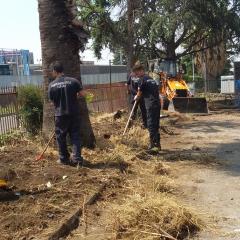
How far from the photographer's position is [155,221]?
Result: 20.0 feet

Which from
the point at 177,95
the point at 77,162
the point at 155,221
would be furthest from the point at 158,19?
the point at 155,221

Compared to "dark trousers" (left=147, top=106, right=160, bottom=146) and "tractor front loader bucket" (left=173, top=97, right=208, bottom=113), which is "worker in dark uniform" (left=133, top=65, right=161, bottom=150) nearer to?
"dark trousers" (left=147, top=106, right=160, bottom=146)

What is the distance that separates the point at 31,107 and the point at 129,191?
6.14m

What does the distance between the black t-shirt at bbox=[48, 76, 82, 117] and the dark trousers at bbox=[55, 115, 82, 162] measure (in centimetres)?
13

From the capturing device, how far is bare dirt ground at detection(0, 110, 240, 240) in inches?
236

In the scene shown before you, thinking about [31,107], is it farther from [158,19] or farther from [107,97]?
[158,19]

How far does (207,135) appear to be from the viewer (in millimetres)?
14922

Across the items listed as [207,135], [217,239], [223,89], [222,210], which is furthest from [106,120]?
[223,89]

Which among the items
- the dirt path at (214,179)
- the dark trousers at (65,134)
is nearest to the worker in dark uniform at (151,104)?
the dirt path at (214,179)

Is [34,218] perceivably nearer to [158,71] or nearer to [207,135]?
[207,135]

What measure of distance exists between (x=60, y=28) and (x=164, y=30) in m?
14.3

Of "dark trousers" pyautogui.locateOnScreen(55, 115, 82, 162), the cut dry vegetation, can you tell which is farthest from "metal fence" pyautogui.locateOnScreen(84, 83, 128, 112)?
"dark trousers" pyautogui.locateOnScreen(55, 115, 82, 162)

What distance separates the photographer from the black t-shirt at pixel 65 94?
9.16 metres

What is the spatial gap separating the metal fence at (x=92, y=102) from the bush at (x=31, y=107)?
22cm
